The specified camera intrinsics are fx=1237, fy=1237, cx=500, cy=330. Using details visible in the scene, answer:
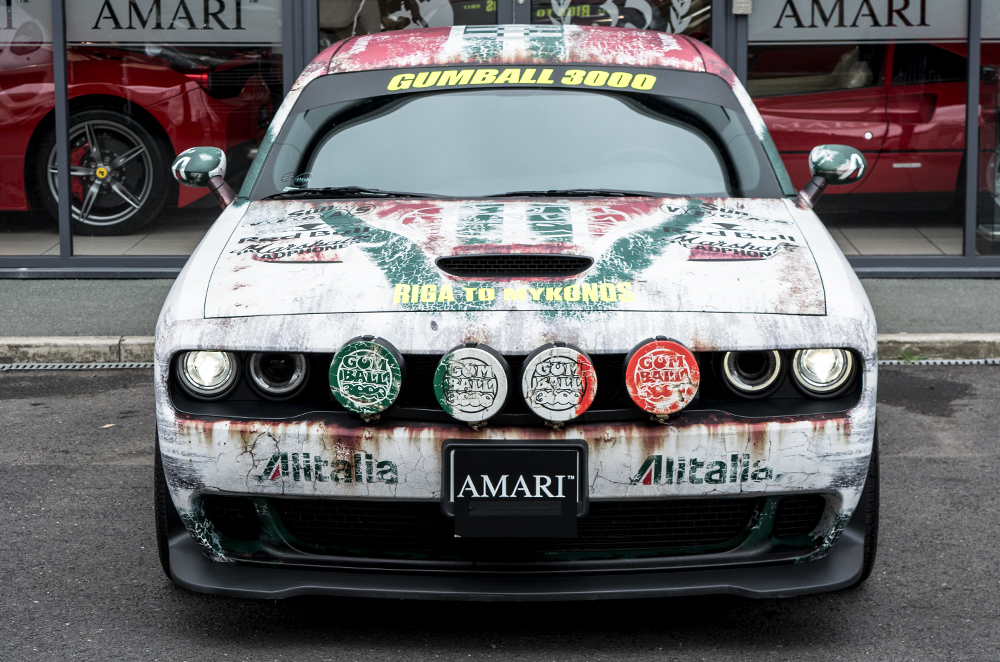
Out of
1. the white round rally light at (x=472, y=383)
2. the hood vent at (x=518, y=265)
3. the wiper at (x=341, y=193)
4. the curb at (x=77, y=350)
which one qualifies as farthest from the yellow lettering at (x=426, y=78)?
the curb at (x=77, y=350)

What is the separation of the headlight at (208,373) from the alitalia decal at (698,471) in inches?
40.9

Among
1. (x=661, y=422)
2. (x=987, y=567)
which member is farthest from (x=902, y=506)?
(x=661, y=422)

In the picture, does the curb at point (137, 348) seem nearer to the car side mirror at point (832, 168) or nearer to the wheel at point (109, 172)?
the wheel at point (109, 172)

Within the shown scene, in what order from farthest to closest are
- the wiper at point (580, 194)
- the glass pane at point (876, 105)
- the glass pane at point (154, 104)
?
1. the glass pane at point (154, 104)
2. the glass pane at point (876, 105)
3. the wiper at point (580, 194)

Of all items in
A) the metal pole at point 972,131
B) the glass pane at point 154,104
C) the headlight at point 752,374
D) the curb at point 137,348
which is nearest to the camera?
the headlight at point 752,374

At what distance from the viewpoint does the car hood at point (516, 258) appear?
10.2 ft

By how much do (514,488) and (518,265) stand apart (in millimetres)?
621

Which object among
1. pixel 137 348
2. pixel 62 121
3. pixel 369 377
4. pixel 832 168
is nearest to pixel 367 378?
pixel 369 377

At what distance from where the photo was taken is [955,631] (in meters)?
3.39

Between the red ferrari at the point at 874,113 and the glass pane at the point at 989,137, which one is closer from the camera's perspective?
the glass pane at the point at 989,137

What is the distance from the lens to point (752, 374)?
312cm

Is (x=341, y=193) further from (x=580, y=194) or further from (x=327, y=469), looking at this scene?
(x=327, y=469)

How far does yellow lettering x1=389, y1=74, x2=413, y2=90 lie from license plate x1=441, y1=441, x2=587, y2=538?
1.84 meters

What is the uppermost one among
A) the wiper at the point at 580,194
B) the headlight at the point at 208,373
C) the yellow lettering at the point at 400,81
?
the yellow lettering at the point at 400,81
